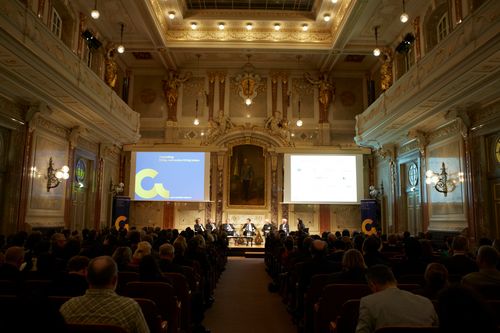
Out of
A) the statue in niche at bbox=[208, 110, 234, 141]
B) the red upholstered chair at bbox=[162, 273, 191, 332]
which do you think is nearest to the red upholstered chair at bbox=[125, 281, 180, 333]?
the red upholstered chair at bbox=[162, 273, 191, 332]

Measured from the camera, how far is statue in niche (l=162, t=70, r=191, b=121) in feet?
58.3

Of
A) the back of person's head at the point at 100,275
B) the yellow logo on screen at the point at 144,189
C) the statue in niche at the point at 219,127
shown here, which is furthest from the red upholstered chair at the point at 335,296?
the statue in niche at the point at 219,127

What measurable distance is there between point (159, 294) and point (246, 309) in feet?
9.81

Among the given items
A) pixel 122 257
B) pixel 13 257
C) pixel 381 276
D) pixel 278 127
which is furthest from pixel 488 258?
pixel 278 127

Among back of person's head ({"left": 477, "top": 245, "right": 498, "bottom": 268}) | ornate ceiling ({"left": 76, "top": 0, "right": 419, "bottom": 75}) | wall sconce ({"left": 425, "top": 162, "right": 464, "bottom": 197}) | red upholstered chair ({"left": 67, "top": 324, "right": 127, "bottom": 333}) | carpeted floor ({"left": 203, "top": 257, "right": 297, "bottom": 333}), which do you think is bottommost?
carpeted floor ({"left": 203, "top": 257, "right": 297, "bottom": 333})

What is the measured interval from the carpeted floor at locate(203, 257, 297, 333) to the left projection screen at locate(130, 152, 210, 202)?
23.4 ft

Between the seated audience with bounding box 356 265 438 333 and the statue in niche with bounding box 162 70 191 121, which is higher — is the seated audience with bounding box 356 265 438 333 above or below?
below

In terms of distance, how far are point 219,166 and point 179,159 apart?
6.44 feet

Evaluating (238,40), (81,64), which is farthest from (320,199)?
(81,64)

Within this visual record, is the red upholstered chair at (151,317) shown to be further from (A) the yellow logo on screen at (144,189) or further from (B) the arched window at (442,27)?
(A) the yellow logo on screen at (144,189)

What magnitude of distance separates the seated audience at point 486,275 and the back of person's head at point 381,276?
116cm

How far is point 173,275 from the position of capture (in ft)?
13.9

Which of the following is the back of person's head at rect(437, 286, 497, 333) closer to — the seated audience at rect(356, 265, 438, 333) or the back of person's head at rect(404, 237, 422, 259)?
the seated audience at rect(356, 265, 438, 333)

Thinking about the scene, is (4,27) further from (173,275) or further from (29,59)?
(173,275)
